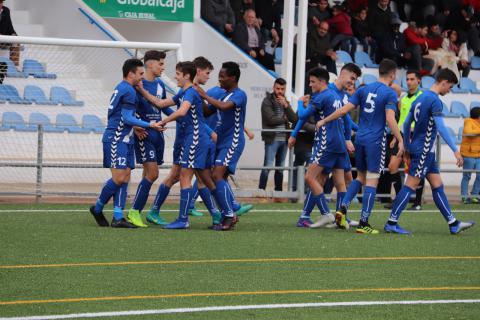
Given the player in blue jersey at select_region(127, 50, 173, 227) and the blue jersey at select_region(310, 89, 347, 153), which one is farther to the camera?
the blue jersey at select_region(310, 89, 347, 153)

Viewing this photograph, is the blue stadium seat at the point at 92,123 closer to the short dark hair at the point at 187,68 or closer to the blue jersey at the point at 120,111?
the blue jersey at the point at 120,111

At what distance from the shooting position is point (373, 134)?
12906 millimetres

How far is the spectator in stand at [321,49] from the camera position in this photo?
75.7 ft

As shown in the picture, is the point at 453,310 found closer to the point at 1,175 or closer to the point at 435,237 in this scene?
the point at 435,237

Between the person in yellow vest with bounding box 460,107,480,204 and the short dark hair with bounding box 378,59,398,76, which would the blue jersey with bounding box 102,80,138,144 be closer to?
the short dark hair with bounding box 378,59,398,76

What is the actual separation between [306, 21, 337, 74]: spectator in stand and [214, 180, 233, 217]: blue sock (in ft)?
33.8

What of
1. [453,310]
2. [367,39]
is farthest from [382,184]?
[453,310]

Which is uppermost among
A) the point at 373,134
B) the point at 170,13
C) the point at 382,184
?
the point at 170,13

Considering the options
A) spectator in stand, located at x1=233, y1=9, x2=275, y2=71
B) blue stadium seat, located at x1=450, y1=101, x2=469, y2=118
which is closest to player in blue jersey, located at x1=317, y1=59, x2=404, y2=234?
spectator in stand, located at x1=233, y1=9, x2=275, y2=71

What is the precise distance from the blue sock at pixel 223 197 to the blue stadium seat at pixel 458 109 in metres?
13.5

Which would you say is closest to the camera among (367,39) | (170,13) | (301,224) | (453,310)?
(453,310)

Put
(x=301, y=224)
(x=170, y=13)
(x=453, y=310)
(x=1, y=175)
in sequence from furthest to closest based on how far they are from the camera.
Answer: (x=170, y=13), (x=1, y=175), (x=301, y=224), (x=453, y=310)

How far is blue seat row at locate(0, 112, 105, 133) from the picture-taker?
17.2 meters

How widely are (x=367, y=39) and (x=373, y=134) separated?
43.9 ft
